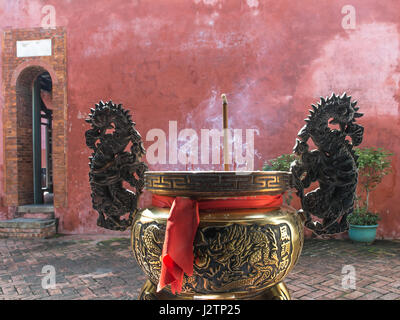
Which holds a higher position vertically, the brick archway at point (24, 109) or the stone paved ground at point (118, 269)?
the brick archway at point (24, 109)

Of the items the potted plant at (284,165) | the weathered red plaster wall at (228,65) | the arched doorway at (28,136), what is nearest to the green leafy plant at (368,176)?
the weathered red plaster wall at (228,65)

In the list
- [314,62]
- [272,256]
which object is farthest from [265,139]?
[272,256]

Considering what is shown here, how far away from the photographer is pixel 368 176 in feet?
16.5

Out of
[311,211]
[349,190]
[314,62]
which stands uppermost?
[314,62]

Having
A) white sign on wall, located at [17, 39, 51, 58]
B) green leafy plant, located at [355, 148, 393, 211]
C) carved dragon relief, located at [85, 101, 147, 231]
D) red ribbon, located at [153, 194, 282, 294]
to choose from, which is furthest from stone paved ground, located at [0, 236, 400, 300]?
white sign on wall, located at [17, 39, 51, 58]

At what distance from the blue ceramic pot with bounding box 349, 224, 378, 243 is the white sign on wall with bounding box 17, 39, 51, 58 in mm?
6736

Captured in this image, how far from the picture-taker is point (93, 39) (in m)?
5.95

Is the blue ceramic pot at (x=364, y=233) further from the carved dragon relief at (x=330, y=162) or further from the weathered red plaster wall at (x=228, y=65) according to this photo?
the carved dragon relief at (x=330, y=162)

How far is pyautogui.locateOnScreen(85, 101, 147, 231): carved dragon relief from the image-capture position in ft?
4.66

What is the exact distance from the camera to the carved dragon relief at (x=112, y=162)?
1.42 m

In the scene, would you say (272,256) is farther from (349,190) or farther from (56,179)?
(56,179)

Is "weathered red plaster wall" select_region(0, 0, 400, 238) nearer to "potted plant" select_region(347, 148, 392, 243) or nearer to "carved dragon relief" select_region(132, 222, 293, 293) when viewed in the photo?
"potted plant" select_region(347, 148, 392, 243)

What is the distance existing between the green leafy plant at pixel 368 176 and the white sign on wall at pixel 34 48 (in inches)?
246
